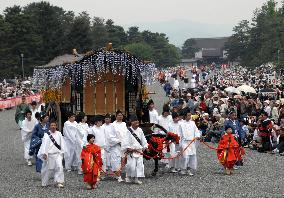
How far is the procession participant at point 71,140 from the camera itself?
15.0m

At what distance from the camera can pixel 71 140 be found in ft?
49.8

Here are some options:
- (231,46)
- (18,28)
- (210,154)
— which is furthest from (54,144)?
(231,46)

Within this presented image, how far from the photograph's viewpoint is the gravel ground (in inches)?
461

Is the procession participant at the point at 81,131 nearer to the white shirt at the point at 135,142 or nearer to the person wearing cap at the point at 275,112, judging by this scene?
the white shirt at the point at 135,142

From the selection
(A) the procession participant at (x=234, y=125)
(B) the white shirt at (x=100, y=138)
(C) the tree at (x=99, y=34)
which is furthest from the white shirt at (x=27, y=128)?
(C) the tree at (x=99, y=34)

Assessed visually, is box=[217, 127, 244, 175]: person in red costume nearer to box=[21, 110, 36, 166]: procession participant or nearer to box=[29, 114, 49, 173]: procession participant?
box=[29, 114, 49, 173]: procession participant

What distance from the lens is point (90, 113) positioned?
1798 cm

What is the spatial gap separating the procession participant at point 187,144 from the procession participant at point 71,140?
2.75 meters

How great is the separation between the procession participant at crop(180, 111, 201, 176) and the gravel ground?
0.27m

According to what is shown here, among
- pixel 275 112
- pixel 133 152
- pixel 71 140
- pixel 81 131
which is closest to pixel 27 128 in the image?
pixel 71 140

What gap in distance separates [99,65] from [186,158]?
4390 mm

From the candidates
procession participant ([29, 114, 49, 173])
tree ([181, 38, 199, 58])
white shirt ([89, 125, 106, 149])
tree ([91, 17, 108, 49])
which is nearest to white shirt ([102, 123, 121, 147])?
white shirt ([89, 125, 106, 149])

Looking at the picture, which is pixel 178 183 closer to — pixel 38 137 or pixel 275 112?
pixel 38 137

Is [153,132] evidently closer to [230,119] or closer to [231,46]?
[230,119]
